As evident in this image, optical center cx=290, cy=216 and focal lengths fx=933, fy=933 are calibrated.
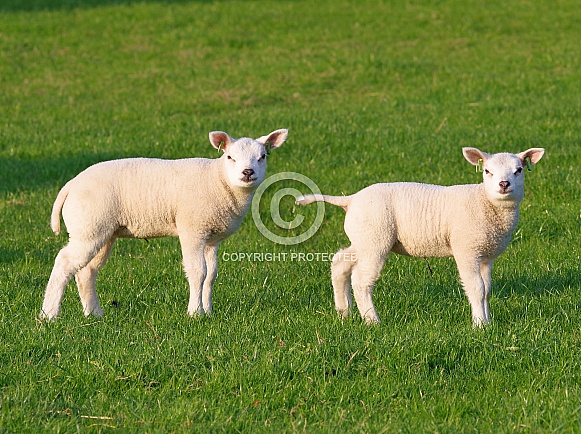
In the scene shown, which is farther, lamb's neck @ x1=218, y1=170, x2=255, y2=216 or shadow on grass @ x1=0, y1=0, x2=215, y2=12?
shadow on grass @ x1=0, y1=0, x2=215, y2=12

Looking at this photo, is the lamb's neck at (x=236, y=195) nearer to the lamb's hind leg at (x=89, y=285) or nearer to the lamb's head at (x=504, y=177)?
the lamb's hind leg at (x=89, y=285)

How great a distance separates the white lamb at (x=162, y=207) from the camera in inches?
289

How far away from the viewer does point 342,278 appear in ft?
24.7

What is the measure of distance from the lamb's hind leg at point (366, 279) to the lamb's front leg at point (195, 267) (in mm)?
1205

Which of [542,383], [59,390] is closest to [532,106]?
[542,383]

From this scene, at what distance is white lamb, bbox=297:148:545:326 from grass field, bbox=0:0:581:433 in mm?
374

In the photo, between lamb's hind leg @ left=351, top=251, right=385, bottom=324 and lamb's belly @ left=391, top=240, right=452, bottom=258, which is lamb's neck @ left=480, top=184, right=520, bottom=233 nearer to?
lamb's belly @ left=391, top=240, right=452, bottom=258

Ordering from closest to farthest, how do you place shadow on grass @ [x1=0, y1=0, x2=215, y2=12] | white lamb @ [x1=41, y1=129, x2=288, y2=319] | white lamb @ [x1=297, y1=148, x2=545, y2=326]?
white lamb @ [x1=297, y1=148, x2=545, y2=326]
white lamb @ [x1=41, y1=129, x2=288, y2=319]
shadow on grass @ [x1=0, y1=0, x2=215, y2=12]

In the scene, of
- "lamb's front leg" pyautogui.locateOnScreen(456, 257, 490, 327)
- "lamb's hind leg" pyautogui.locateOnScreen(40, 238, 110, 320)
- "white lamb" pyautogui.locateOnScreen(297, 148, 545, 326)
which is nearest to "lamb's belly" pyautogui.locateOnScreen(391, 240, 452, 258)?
"white lamb" pyautogui.locateOnScreen(297, 148, 545, 326)

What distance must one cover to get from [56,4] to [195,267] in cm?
2216

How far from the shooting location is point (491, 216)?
23.5 feet

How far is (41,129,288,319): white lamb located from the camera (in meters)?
7.34

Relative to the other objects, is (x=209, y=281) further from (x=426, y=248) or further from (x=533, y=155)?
(x=533, y=155)

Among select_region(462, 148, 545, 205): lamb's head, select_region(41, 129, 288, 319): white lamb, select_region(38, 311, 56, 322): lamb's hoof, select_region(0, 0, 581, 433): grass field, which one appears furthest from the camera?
select_region(41, 129, 288, 319): white lamb
